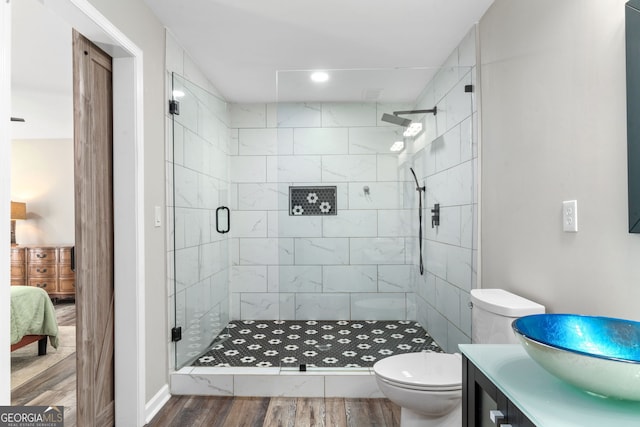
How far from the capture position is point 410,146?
2.67 m

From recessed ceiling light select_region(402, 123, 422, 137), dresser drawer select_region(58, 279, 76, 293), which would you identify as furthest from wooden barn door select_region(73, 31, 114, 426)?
dresser drawer select_region(58, 279, 76, 293)

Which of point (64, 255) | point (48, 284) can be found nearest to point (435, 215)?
point (64, 255)

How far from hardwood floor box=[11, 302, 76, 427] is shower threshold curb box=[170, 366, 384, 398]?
68 centimetres

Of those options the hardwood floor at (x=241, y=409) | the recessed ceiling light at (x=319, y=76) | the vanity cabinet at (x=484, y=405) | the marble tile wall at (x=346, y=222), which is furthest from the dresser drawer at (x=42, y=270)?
the vanity cabinet at (x=484, y=405)

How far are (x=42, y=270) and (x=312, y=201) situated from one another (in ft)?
15.8

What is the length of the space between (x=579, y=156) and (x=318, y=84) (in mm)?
1779

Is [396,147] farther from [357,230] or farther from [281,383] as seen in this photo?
[281,383]

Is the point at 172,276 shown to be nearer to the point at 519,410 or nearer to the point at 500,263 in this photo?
the point at 500,263

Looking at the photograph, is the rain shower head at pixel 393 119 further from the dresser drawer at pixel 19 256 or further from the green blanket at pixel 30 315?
the dresser drawer at pixel 19 256

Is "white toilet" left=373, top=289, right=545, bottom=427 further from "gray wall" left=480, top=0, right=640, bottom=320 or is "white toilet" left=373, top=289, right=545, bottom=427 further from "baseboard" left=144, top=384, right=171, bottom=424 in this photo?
"baseboard" left=144, top=384, right=171, bottom=424

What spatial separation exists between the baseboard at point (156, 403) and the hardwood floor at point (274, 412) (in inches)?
1.1

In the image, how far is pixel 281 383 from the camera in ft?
8.32

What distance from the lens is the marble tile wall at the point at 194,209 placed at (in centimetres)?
264

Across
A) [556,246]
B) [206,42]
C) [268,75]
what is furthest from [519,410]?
[268,75]
